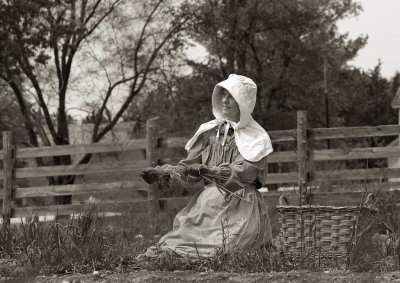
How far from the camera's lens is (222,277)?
3.91 m

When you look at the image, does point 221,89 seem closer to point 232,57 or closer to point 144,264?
point 144,264

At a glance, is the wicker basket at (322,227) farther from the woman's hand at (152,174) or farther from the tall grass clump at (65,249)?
the tall grass clump at (65,249)

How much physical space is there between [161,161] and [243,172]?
617 cm

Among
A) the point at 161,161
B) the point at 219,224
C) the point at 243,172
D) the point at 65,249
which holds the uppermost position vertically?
the point at 161,161

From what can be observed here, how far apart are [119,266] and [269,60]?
2476cm

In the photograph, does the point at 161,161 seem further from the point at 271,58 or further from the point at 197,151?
the point at 271,58

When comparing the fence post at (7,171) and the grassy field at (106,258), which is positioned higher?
the fence post at (7,171)

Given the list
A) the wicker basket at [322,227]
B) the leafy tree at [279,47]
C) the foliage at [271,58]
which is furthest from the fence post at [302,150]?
the leafy tree at [279,47]

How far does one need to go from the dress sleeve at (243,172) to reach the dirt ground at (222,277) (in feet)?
2.89

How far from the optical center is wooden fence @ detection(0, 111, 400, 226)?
10.3 m

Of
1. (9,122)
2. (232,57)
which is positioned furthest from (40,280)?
(232,57)

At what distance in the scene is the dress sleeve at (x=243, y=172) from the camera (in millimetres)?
4781

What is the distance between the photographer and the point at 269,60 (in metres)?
28.6

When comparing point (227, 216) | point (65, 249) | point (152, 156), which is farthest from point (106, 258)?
point (152, 156)
